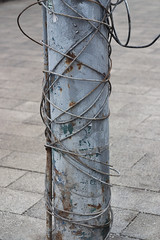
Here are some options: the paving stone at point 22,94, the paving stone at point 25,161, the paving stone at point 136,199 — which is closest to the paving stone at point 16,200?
the paving stone at point 25,161

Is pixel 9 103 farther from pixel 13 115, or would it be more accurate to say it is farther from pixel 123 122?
pixel 123 122

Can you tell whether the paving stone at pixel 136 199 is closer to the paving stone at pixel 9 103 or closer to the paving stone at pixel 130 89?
the paving stone at pixel 9 103

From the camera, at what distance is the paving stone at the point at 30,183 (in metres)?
4.92

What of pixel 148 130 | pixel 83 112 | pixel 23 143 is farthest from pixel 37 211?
pixel 148 130

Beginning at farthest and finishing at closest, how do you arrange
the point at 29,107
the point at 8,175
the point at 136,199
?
the point at 29,107, the point at 8,175, the point at 136,199

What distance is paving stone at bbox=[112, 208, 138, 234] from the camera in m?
4.23

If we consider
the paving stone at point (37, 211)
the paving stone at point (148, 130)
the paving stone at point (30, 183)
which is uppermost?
the paving stone at point (37, 211)

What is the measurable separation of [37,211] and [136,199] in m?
0.87

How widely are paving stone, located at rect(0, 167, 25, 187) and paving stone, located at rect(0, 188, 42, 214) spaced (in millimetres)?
145

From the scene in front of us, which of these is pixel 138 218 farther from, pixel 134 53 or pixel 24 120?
pixel 134 53

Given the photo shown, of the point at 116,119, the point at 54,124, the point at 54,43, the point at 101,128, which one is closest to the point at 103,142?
the point at 101,128

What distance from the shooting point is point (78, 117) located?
3406 millimetres

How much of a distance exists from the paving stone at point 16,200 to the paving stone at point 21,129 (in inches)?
55.7

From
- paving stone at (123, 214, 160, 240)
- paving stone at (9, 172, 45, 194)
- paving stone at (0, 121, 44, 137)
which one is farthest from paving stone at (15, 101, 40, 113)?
paving stone at (123, 214, 160, 240)
